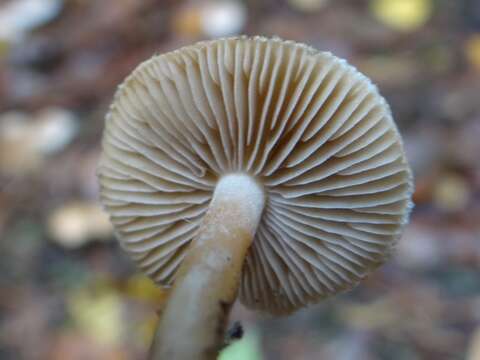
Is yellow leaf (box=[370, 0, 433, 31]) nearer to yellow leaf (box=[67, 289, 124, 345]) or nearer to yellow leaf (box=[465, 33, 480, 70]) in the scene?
yellow leaf (box=[465, 33, 480, 70])

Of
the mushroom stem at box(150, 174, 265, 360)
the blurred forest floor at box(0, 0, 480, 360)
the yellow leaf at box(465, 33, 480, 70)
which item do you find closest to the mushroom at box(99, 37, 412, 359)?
the mushroom stem at box(150, 174, 265, 360)

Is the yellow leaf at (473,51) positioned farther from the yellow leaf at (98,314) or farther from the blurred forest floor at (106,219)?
the yellow leaf at (98,314)

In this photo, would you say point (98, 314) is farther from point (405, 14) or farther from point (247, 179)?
point (405, 14)

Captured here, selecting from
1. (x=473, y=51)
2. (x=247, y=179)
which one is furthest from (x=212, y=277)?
(x=473, y=51)

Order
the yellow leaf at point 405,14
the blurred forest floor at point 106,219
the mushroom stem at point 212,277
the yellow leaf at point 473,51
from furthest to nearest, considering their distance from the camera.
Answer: the yellow leaf at point 405,14
the yellow leaf at point 473,51
the blurred forest floor at point 106,219
the mushroom stem at point 212,277

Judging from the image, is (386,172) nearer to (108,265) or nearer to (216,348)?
(216,348)

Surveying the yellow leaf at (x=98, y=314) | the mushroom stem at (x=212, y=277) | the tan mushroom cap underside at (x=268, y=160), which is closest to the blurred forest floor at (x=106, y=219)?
the yellow leaf at (x=98, y=314)

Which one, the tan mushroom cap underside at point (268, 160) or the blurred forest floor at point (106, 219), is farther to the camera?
the blurred forest floor at point (106, 219)
